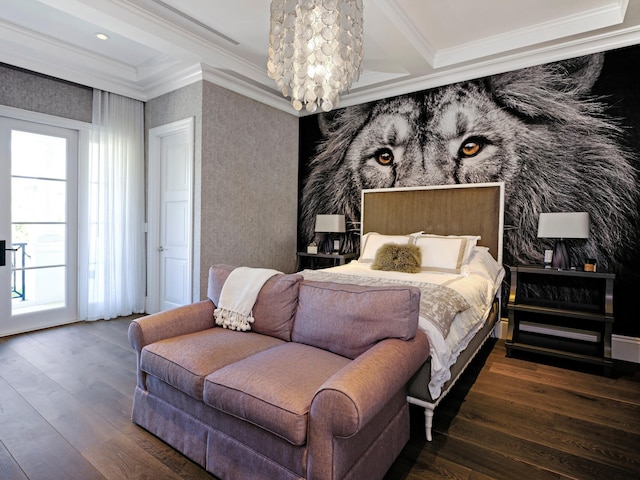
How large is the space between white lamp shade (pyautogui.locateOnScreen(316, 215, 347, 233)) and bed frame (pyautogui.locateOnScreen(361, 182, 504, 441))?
27 centimetres

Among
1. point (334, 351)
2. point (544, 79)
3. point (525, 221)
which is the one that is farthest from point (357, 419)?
point (544, 79)

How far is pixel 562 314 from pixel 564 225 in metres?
0.76

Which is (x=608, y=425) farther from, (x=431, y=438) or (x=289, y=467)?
(x=289, y=467)

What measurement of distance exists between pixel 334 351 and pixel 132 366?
75.7 inches

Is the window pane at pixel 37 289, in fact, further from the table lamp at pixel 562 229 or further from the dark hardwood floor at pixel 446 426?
the table lamp at pixel 562 229

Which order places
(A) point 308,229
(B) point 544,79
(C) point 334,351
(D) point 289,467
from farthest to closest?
(A) point 308,229 → (B) point 544,79 → (C) point 334,351 → (D) point 289,467

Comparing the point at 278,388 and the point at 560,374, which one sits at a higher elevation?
the point at 278,388

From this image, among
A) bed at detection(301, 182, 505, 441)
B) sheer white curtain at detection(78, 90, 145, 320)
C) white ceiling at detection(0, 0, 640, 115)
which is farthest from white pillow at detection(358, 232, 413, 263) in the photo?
sheer white curtain at detection(78, 90, 145, 320)

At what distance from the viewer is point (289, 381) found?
1.54 metres

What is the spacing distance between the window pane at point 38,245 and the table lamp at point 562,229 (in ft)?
16.4

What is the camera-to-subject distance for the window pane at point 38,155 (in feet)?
12.0

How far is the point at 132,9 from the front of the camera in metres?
2.83

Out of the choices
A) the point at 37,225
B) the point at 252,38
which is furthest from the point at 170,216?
the point at 252,38

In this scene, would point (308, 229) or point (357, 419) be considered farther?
point (308, 229)
